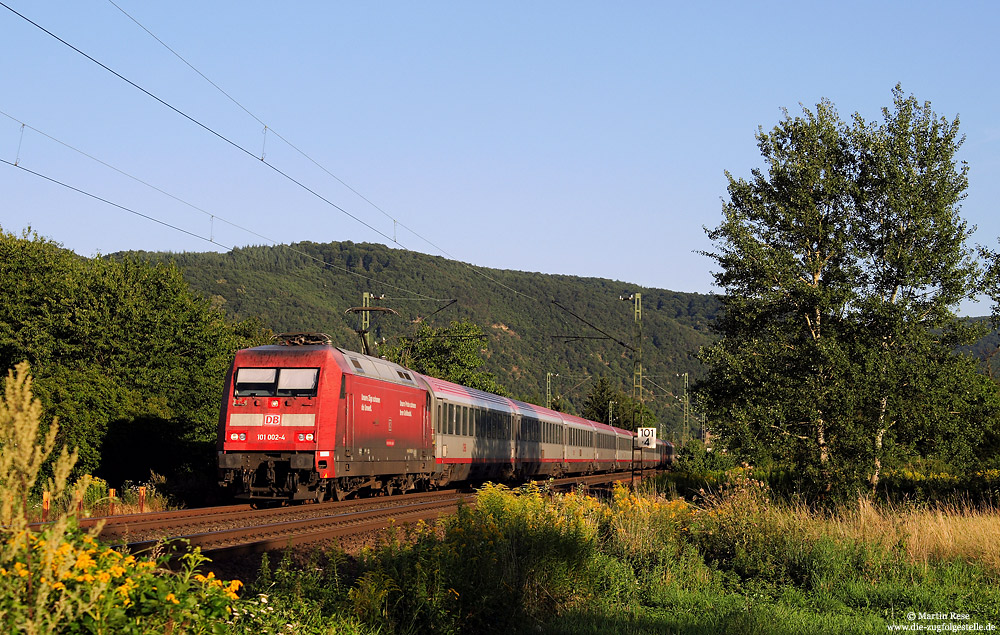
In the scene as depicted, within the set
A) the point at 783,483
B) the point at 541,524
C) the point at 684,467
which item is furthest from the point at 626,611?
the point at 684,467

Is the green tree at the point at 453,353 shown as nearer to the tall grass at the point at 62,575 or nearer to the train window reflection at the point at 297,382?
the train window reflection at the point at 297,382

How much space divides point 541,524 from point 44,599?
7681 mm

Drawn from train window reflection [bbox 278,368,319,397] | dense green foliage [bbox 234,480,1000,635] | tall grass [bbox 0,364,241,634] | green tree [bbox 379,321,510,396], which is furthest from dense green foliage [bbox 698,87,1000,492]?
green tree [bbox 379,321,510,396]

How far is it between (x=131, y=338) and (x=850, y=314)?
28251mm

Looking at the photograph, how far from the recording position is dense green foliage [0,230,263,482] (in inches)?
1224

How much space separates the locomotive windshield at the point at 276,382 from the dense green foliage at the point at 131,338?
1189 centimetres

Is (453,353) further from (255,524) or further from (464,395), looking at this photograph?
(255,524)

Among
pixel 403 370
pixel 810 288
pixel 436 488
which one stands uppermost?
pixel 810 288

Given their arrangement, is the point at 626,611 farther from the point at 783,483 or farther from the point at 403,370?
the point at 783,483

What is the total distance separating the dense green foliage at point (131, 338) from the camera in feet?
102

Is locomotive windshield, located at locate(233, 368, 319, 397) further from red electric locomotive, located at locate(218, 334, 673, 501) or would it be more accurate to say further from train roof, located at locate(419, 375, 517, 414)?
train roof, located at locate(419, 375, 517, 414)

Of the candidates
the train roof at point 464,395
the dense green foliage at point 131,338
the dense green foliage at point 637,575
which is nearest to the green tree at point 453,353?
the dense green foliage at point 131,338

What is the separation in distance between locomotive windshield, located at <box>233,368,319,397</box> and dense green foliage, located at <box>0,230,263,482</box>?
1189 centimetres

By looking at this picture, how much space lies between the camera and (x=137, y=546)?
1210 cm
